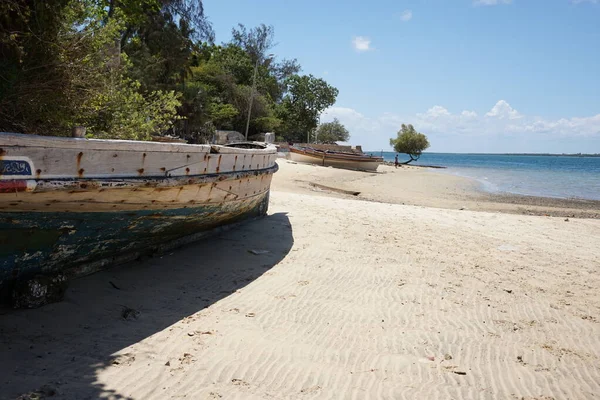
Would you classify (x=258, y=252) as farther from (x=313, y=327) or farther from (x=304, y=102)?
(x=304, y=102)

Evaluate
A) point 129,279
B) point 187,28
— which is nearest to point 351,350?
point 129,279

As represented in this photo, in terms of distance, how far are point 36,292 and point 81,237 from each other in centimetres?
60

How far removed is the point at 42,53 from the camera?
4867 millimetres

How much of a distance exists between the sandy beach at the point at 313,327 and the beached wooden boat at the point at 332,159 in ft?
90.2

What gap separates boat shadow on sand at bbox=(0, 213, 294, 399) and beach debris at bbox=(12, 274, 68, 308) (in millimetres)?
60

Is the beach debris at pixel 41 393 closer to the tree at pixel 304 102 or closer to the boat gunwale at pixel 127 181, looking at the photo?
the boat gunwale at pixel 127 181

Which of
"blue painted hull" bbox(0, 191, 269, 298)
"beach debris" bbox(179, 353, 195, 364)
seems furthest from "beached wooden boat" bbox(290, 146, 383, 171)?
"beach debris" bbox(179, 353, 195, 364)

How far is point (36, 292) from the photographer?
373cm

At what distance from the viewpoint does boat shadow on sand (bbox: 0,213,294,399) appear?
9.55 ft

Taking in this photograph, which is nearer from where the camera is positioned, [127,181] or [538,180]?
[127,181]

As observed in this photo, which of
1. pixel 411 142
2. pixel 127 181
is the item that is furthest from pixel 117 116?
pixel 411 142

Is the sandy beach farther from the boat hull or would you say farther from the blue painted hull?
the boat hull

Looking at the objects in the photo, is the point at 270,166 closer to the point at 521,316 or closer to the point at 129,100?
the point at 129,100

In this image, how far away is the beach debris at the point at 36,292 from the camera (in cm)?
370
